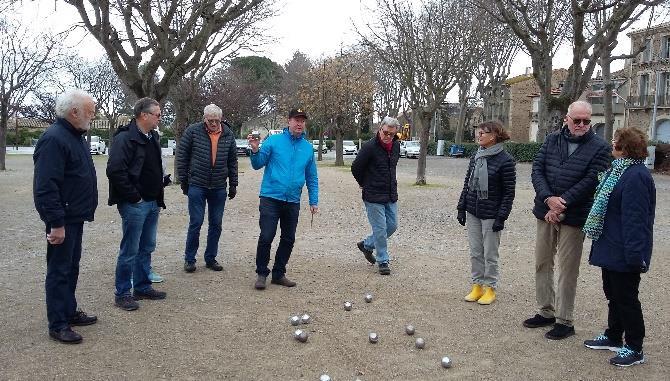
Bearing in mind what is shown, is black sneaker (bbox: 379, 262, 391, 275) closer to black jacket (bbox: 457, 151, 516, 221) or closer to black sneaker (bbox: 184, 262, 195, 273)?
black jacket (bbox: 457, 151, 516, 221)

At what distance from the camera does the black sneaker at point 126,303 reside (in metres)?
5.82

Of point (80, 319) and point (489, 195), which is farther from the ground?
point (489, 195)

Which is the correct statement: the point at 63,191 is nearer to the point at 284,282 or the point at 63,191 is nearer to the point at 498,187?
the point at 284,282

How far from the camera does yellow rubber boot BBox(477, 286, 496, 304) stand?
20.9ft

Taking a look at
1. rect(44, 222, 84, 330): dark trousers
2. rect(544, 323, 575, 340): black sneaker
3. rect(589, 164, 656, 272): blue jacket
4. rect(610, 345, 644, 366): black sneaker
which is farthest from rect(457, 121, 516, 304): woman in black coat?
rect(44, 222, 84, 330): dark trousers

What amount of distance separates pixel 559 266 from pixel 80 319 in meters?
4.27

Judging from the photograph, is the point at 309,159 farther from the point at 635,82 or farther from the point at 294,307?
the point at 635,82

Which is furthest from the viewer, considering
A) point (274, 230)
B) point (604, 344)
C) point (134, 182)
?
point (274, 230)

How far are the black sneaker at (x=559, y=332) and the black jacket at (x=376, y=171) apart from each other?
278 centimetres

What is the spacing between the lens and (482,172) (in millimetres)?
6258

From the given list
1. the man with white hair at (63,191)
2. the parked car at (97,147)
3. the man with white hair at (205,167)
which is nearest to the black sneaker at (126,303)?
the man with white hair at (63,191)

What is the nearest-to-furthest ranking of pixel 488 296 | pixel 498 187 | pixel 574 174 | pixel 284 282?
pixel 574 174
pixel 498 187
pixel 488 296
pixel 284 282

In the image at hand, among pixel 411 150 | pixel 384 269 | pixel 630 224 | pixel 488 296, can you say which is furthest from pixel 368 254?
pixel 411 150

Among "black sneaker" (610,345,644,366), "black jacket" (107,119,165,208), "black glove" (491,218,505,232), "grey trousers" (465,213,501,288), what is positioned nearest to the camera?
"black sneaker" (610,345,644,366)
